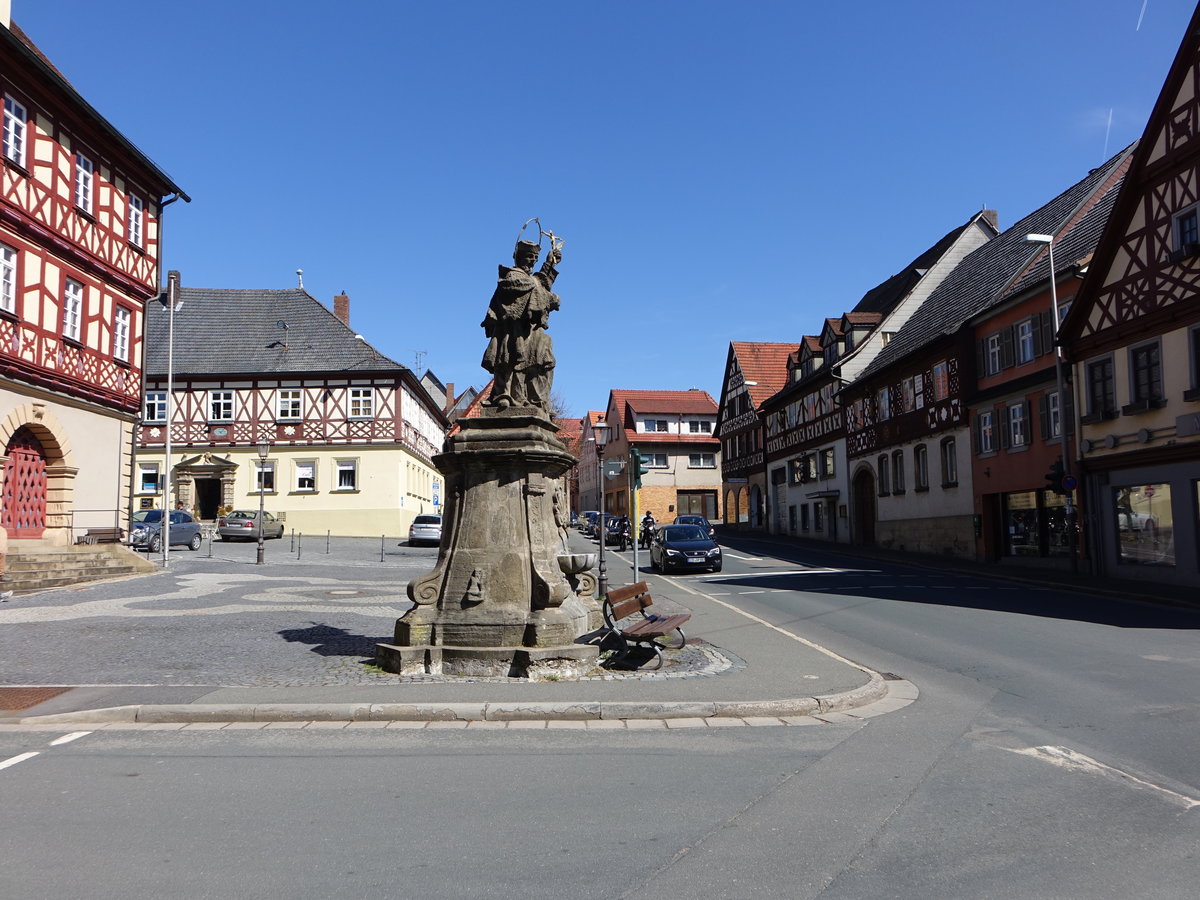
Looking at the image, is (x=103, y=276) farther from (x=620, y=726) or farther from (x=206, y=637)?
(x=620, y=726)

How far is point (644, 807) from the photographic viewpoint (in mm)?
5379

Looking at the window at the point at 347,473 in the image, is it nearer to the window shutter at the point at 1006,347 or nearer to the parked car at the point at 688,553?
the parked car at the point at 688,553

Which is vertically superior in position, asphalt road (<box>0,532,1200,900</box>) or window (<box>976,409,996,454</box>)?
window (<box>976,409,996,454</box>)

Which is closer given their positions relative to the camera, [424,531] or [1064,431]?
[1064,431]

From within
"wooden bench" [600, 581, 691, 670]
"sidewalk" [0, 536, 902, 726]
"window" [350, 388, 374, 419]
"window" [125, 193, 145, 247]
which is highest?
"window" [125, 193, 145, 247]

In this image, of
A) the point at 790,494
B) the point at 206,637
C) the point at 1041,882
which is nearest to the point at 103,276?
the point at 206,637

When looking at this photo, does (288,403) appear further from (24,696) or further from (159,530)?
(24,696)

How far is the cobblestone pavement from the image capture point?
387 inches

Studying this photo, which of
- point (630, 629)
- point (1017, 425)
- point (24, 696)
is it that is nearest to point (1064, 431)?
point (1017, 425)

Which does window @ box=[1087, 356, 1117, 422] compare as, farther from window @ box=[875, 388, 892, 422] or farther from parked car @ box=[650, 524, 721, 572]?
window @ box=[875, 388, 892, 422]

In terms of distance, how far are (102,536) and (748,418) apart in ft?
143

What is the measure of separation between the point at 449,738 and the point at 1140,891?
4707 millimetres

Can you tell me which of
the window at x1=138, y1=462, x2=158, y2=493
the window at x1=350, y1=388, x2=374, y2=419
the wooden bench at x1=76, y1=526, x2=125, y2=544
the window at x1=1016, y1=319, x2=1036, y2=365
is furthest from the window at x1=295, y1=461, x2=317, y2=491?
the window at x1=1016, y1=319, x2=1036, y2=365

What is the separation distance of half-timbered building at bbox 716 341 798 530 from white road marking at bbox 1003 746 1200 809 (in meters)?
51.2
